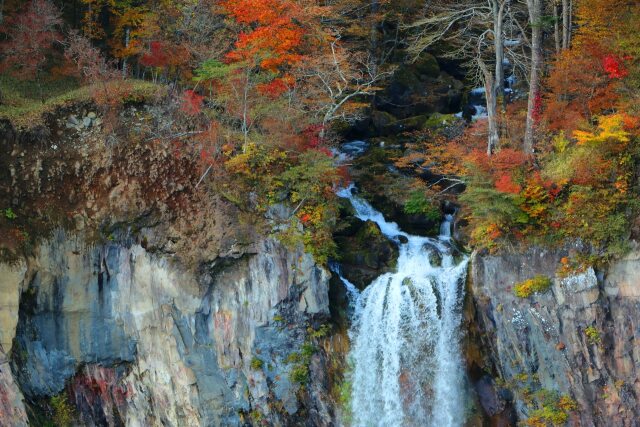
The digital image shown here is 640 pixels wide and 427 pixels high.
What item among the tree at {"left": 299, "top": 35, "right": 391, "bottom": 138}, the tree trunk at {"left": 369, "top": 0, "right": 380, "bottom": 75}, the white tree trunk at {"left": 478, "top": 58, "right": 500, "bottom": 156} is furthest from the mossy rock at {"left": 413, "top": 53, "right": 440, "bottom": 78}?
the white tree trunk at {"left": 478, "top": 58, "right": 500, "bottom": 156}

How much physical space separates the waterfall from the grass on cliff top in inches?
432

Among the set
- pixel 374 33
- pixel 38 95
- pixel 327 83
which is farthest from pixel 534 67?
pixel 38 95

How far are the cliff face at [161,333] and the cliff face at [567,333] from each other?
205 inches

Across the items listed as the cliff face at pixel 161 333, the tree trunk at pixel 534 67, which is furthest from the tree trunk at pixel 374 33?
the cliff face at pixel 161 333

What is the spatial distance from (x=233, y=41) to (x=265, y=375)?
12897mm

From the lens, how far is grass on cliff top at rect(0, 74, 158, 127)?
76.1ft

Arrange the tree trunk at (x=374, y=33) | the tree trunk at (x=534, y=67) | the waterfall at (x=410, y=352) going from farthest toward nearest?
the tree trunk at (x=374, y=33)
the tree trunk at (x=534, y=67)
the waterfall at (x=410, y=352)

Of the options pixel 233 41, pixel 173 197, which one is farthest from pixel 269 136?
pixel 233 41

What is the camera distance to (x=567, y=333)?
20188mm

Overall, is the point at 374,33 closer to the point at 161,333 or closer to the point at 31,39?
the point at 31,39

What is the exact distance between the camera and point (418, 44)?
90.1ft

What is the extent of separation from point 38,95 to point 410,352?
52.8ft

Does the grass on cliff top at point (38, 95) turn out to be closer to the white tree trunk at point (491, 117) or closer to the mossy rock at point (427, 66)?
the white tree trunk at point (491, 117)

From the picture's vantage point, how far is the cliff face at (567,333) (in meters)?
19.5
